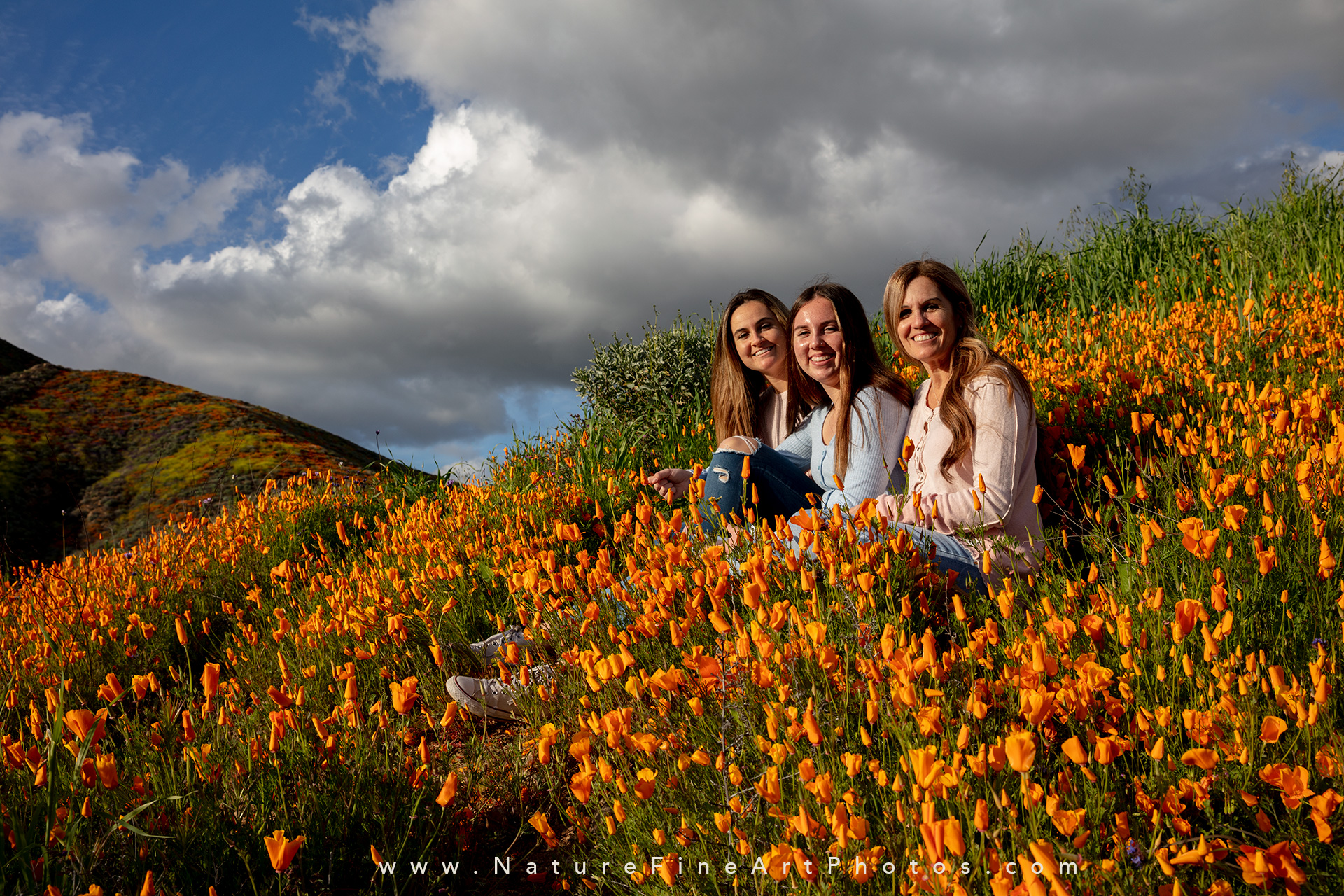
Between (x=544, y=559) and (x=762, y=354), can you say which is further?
(x=762, y=354)

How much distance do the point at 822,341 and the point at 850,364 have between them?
192 mm

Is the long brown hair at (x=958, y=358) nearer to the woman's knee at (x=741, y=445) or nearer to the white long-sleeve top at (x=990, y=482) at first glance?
the white long-sleeve top at (x=990, y=482)

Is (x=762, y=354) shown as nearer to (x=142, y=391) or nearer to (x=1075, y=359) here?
(x=1075, y=359)

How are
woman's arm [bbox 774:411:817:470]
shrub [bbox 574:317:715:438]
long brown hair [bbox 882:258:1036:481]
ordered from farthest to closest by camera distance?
shrub [bbox 574:317:715:438]
woman's arm [bbox 774:411:817:470]
long brown hair [bbox 882:258:1036:481]

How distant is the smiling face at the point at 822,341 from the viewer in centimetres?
369

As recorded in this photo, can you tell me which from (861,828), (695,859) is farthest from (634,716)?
(861,828)

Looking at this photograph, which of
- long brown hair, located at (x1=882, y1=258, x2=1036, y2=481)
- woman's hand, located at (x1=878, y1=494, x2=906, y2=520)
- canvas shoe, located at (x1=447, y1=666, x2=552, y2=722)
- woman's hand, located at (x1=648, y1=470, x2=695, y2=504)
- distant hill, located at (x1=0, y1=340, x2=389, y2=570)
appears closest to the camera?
canvas shoe, located at (x1=447, y1=666, x2=552, y2=722)

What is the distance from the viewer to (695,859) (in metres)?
1.61

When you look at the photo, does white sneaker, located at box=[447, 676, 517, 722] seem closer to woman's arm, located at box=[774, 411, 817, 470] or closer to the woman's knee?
the woman's knee

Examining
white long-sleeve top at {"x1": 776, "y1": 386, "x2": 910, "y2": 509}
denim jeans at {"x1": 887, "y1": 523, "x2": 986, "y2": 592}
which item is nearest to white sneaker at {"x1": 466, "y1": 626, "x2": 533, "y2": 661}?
white long-sleeve top at {"x1": 776, "y1": 386, "x2": 910, "y2": 509}

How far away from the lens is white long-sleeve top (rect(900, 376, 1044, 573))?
8.68ft

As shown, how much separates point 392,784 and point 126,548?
23.4 ft

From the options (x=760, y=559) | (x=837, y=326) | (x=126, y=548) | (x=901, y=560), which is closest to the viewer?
(x=760, y=559)

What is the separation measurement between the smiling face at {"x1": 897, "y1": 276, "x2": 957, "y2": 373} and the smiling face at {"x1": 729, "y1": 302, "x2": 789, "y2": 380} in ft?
3.60
